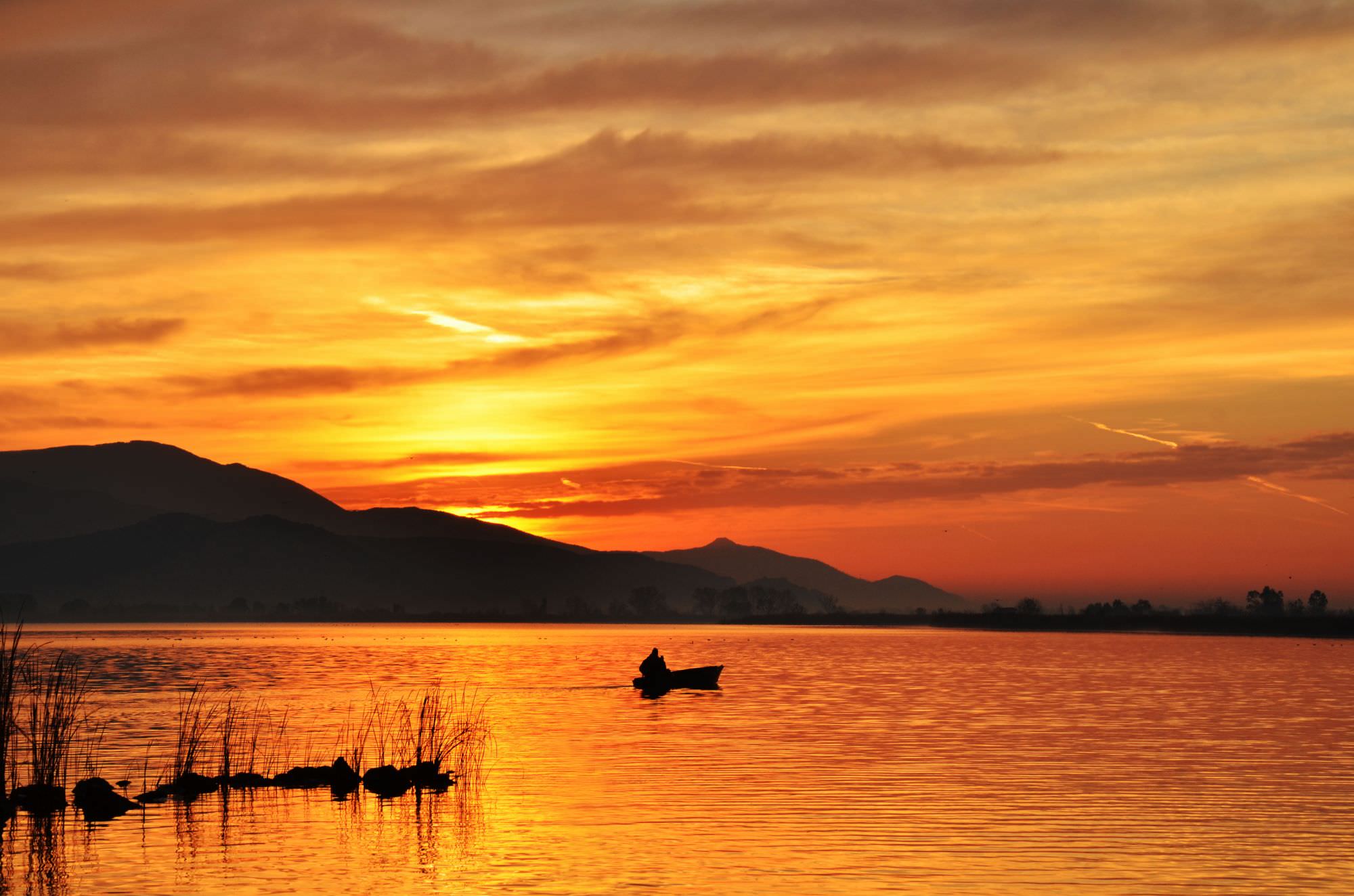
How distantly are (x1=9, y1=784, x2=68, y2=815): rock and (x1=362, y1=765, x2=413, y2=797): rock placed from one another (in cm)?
1033

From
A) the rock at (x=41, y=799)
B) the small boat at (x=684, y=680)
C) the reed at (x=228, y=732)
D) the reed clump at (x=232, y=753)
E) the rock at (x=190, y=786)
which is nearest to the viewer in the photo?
the rock at (x=41, y=799)

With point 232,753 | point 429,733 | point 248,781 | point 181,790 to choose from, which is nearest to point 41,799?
point 181,790

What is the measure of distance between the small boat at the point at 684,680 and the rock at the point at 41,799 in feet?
220

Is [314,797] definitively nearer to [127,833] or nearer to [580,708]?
[127,833]

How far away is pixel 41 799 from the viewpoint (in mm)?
44188

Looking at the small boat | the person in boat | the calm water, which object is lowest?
the calm water

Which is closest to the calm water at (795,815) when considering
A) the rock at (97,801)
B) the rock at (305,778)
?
the rock at (97,801)

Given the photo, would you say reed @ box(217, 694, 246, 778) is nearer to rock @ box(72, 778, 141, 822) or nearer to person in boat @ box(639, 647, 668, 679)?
rock @ box(72, 778, 141, 822)

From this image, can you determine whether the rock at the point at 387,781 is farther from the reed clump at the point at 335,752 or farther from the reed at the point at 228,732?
the reed at the point at 228,732

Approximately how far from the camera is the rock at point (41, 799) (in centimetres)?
4419

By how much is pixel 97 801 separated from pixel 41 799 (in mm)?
1683

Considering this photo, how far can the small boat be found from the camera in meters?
110

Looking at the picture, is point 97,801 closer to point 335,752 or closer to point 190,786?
point 190,786

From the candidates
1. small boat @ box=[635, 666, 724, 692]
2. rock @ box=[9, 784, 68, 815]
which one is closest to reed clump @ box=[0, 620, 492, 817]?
rock @ box=[9, 784, 68, 815]
